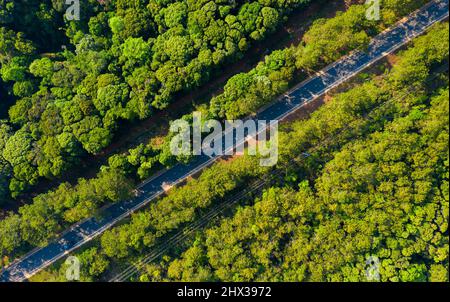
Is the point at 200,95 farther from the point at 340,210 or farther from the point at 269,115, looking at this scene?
the point at 340,210

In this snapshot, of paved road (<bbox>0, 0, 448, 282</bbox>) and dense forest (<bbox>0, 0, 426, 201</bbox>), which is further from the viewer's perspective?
paved road (<bbox>0, 0, 448, 282</bbox>)

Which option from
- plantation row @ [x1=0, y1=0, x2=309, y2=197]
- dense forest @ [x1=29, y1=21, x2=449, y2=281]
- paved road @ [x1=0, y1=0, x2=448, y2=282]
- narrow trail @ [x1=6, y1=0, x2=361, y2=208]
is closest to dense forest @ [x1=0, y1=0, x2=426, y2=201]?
plantation row @ [x1=0, y1=0, x2=309, y2=197]

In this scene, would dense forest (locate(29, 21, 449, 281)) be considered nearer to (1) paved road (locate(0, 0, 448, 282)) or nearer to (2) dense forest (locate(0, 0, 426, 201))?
(1) paved road (locate(0, 0, 448, 282))

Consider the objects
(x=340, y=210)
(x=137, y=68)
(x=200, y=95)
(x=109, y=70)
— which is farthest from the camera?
(x=200, y=95)

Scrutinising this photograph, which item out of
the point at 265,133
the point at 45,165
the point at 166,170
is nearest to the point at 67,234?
the point at 45,165

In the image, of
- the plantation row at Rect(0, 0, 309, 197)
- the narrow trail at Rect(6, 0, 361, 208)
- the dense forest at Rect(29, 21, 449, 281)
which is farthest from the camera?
the narrow trail at Rect(6, 0, 361, 208)

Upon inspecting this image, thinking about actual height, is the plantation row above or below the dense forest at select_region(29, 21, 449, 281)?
above

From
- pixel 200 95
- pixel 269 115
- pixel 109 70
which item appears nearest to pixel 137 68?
pixel 109 70

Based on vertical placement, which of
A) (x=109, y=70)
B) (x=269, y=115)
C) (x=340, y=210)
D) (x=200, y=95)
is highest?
(x=109, y=70)
